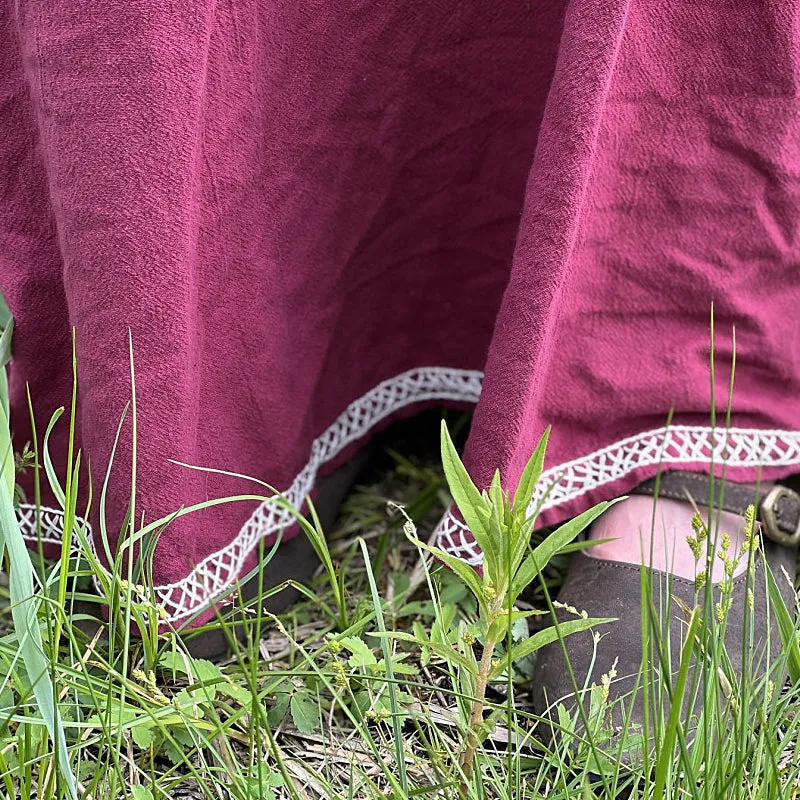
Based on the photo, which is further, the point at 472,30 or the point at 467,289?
the point at 467,289

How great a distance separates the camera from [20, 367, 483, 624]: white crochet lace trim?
28.8 inches

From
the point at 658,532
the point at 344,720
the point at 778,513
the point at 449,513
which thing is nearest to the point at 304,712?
the point at 344,720

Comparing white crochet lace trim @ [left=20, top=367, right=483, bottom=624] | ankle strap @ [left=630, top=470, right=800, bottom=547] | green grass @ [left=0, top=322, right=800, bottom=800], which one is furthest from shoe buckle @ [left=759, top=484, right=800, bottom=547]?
white crochet lace trim @ [left=20, top=367, right=483, bottom=624]

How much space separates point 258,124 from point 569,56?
24cm

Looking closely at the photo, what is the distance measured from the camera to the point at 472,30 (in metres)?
0.75

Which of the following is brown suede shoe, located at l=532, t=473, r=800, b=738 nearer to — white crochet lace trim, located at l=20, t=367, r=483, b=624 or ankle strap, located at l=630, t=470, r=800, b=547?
ankle strap, located at l=630, t=470, r=800, b=547

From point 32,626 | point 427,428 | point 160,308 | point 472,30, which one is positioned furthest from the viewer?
point 427,428

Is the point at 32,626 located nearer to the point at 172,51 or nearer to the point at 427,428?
the point at 172,51

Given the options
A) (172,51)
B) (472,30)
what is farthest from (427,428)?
(172,51)

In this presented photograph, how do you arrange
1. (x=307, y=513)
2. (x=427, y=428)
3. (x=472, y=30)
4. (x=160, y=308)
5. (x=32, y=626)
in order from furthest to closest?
1. (x=427, y=428)
2. (x=307, y=513)
3. (x=472, y=30)
4. (x=160, y=308)
5. (x=32, y=626)

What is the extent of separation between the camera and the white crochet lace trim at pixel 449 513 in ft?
2.43

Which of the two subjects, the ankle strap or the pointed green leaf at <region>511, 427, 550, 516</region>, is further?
the ankle strap

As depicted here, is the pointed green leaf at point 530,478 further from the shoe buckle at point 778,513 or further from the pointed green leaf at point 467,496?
the shoe buckle at point 778,513

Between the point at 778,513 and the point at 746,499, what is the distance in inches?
1.2
